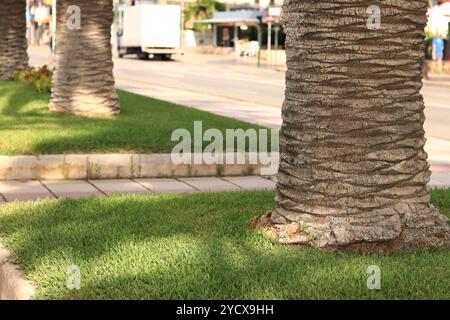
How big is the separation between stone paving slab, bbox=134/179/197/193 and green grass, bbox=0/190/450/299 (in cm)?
217

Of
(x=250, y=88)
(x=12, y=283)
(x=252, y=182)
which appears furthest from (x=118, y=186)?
(x=250, y=88)

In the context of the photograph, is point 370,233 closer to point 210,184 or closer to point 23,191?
point 210,184

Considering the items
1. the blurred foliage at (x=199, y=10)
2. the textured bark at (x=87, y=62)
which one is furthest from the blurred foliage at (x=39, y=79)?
the blurred foliage at (x=199, y=10)

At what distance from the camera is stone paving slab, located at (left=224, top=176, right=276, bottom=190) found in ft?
35.1

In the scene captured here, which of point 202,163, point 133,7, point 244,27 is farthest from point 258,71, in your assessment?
point 202,163

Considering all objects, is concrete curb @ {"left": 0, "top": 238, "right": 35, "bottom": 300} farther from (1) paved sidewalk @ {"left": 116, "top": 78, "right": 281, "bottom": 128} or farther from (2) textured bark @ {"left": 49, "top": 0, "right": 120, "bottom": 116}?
(1) paved sidewalk @ {"left": 116, "top": 78, "right": 281, "bottom": 128}

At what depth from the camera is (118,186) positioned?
416 inches

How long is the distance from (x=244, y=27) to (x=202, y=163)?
201ft

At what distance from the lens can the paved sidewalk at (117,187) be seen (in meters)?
9.90

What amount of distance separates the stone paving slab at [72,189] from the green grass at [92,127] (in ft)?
2.72

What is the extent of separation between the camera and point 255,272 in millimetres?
5820

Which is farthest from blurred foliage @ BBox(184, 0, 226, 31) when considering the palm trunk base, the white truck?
the palm trunk base

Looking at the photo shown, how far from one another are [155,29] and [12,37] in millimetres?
31190
